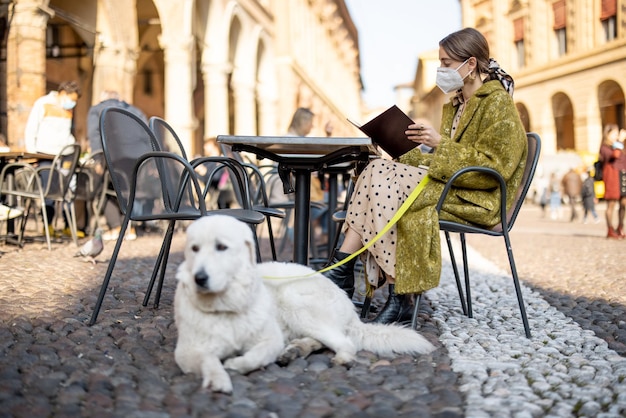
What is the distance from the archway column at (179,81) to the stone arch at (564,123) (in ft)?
105

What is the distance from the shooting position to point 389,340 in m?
2.70

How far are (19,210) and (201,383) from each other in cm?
509

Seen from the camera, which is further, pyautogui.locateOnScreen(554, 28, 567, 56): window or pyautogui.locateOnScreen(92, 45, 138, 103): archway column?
pyautogui.locateOnScreen(554, 28, 567, 56): window

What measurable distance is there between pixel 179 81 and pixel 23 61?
4.44 m

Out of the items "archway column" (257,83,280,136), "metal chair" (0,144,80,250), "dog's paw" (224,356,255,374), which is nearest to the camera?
"dog's paw" (224,356,255,374)

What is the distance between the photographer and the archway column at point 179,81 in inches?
565

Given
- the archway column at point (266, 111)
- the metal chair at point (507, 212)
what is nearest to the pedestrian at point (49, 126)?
the metal chair at point (507, 212)

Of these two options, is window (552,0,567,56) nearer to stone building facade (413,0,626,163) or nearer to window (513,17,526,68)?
stone building facade (413,0,626,163)

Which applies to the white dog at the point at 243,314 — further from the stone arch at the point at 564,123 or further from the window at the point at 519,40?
the window at the point at 519,40

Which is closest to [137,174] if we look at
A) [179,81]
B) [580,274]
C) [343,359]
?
[343,359]

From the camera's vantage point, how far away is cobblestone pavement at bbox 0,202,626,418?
2.05m

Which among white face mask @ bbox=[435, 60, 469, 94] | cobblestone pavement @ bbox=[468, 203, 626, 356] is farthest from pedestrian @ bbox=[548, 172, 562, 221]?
white face mask @ bbox=[435, 60, 469, 94]

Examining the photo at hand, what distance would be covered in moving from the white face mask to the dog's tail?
144 cm

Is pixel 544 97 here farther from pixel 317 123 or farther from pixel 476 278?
pixel 476 278
